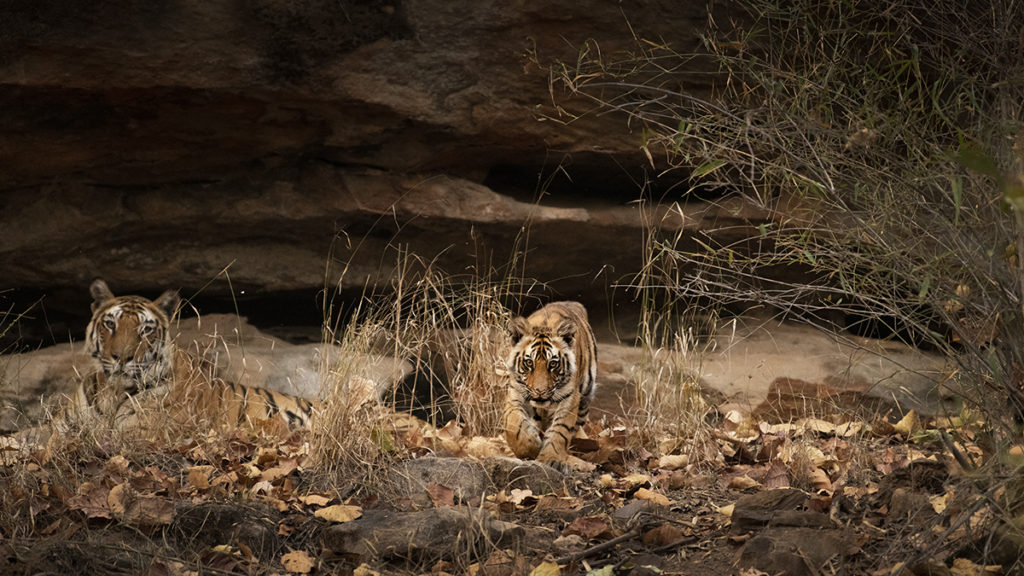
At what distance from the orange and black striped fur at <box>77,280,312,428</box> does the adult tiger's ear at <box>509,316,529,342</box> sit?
137 centimetres

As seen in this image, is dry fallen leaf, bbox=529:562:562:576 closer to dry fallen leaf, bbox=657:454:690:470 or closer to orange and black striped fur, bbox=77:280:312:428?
dry fallen leaf, bbox=657:454:690:470

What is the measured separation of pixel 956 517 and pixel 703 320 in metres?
4.09

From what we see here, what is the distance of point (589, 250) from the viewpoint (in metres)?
7.19

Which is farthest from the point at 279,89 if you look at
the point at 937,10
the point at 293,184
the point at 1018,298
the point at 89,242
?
the point at 1018,298

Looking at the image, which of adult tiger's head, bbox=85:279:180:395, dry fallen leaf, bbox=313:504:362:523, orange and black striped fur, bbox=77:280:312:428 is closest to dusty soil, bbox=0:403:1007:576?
dry fallen leaf, bbox=313:504:362:523

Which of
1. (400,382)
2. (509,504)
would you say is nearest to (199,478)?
(509,504)

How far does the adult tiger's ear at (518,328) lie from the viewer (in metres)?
5.61

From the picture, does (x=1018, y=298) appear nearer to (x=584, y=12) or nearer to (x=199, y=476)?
(x=199, y=476)

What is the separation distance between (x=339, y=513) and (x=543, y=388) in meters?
1.78

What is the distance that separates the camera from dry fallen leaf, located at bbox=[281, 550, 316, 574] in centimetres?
358

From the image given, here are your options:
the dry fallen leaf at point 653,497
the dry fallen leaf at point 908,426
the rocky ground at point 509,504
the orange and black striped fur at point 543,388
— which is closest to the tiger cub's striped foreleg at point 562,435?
the orange and black striped fur at point 543,388

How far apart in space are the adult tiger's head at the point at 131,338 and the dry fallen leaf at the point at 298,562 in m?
3.06

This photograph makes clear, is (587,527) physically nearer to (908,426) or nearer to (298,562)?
(298,562)

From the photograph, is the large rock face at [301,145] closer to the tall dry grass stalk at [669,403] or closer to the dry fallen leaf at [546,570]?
the tall dry grass stalk at [669,403]
